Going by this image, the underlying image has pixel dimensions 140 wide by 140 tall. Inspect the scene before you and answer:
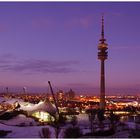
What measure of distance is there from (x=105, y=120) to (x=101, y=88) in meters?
14.4

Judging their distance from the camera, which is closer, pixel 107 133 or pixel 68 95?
pixel 107 133

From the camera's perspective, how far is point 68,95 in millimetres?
45469

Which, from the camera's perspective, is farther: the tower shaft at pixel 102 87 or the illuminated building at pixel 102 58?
the tower shaft at pixel 102 87

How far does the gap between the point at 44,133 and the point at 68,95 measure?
35735 mm

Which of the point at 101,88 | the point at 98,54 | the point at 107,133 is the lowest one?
the point at 107,133

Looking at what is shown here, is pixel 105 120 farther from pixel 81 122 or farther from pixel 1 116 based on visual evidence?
pixel 1 116

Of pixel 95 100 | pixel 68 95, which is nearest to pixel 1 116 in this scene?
pixel 95 100

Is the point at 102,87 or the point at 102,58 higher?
the point at 102,58

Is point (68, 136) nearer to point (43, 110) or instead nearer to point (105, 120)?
point (105, 120)

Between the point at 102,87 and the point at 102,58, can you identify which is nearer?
the point at 102,58

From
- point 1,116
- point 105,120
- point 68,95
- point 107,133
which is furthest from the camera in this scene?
point 68,95

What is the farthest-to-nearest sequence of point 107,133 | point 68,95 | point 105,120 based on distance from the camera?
point 68,95, point 105,120, point 107,133

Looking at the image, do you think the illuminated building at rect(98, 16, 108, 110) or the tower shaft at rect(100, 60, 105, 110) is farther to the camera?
the tower shaft at rect(100, 60, 105, 110)

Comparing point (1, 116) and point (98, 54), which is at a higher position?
point (98, 54)
